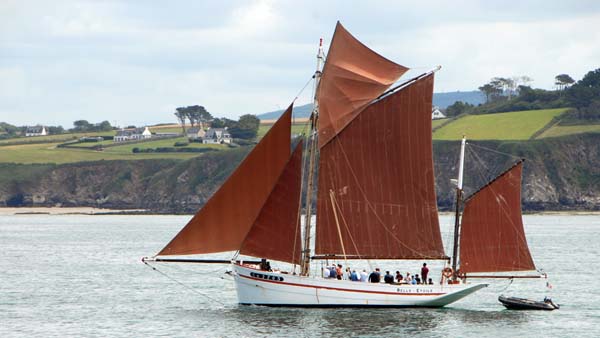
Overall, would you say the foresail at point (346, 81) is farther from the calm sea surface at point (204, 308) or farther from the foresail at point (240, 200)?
the calm sea surface at point (204, 308)

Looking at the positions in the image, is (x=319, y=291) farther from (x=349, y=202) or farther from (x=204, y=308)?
(x=204, y=308)

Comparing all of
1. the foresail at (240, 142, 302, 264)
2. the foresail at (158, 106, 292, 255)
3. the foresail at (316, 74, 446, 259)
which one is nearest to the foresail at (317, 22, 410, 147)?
the foresail at (316, 74, 446, 259)

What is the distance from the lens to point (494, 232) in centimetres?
5522

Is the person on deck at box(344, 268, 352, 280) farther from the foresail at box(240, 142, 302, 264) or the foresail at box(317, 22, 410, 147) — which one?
the foresail at box(317, 22, 410, 147)

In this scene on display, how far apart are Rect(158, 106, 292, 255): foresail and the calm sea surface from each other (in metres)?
3.61

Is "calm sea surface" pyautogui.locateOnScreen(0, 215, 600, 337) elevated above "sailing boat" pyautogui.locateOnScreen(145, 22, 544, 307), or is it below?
below

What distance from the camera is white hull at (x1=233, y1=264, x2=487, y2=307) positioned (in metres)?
54.1

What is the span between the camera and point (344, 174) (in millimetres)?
55406

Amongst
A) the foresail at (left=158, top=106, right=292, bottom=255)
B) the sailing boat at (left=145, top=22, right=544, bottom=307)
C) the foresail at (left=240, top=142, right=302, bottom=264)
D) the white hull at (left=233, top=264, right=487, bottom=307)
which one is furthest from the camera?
the white hull at (left=233, top=264, right=487, bottom=307)

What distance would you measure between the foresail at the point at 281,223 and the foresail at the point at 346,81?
235 cm

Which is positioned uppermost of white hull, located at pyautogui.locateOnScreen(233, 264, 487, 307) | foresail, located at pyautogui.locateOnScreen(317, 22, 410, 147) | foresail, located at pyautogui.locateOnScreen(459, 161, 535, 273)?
foresail, located at pyautogui.locateOnScreen(317, 22, 410, 147)

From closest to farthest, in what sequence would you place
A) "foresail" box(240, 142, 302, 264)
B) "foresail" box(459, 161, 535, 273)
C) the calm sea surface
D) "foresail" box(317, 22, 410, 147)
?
1. the calm sea surface
2. "foresail" box(240, 142, 302, 264)
3. "foresail" box(317, 22, 410, 147)
4. "foresail" box(459, 161, 535, 273)

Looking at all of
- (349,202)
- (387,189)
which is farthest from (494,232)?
(349,202)

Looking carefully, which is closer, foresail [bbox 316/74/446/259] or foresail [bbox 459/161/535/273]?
foresail [bbox 459/161/535/273]
